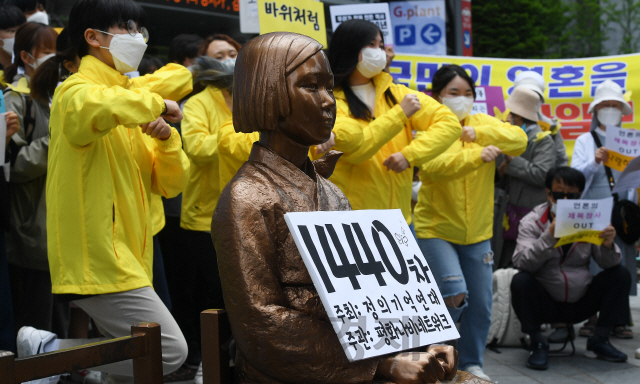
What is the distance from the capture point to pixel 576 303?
5.28m

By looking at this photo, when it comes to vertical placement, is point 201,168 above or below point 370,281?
above

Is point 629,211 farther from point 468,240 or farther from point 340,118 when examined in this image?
point 340,118

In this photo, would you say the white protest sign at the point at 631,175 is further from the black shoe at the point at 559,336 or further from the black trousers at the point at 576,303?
the black shoe at the point at 559,336

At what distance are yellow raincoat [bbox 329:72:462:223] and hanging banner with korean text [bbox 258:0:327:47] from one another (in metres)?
0.69

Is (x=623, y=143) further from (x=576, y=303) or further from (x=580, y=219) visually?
(x=576, y=303)

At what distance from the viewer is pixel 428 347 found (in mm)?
1913

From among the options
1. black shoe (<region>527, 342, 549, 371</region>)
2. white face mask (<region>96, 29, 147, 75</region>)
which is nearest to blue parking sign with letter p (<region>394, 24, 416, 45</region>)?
black shoe (<region>527, 342, 549, 371</region>)

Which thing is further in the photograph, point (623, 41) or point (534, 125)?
point (623, 41)

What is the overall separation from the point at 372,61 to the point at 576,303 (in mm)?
2808

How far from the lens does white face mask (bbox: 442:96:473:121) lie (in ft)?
14.8

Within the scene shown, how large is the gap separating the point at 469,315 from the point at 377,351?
2770 mm

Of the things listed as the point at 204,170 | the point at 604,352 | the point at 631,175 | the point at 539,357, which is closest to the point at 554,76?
the point at 631,175

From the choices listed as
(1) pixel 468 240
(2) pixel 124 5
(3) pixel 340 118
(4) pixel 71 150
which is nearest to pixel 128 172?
(4) pixel 71 150

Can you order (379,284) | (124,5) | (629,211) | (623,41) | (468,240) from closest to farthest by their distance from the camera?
1. (379,284)
2. (124,5)
3. (468,240)
4. (629,211)
5. (623,41)
